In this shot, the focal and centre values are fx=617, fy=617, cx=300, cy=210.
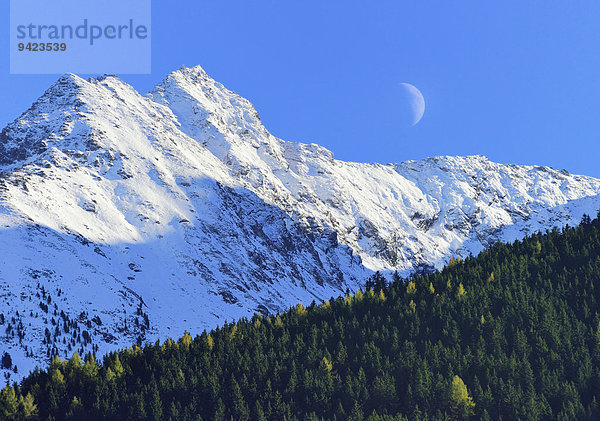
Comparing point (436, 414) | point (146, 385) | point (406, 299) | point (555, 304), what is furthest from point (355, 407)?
point (555, 304)

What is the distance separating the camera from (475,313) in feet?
593

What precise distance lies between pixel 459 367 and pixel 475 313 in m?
29.5

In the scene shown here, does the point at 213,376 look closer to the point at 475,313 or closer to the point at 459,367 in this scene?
the point at 459,367

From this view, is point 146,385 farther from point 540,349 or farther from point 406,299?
point 540,349

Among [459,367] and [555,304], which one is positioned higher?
[555,304]

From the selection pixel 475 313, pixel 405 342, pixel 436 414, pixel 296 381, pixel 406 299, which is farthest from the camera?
pixel 406 299

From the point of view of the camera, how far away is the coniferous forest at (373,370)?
140875mm

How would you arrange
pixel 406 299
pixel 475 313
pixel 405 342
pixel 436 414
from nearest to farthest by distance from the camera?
pixel 436 414 < pixel 405 342 < pixel 475 313 < pixel 406 299

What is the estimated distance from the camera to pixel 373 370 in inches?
6191

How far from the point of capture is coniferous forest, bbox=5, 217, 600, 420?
141 m

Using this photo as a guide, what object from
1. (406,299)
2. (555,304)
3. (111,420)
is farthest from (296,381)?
(555,304)

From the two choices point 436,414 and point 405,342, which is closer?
point 436,414

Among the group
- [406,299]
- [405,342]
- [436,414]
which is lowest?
[436,414]

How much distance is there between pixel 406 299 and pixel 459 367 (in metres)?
44.9
